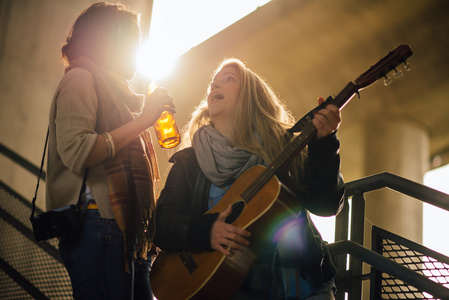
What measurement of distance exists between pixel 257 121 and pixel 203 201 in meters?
0.44

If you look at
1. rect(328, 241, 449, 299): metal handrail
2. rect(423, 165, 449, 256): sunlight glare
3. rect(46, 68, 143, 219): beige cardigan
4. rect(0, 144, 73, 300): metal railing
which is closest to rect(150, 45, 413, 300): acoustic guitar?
rect(46, 68, 143, 219): beige cardigan

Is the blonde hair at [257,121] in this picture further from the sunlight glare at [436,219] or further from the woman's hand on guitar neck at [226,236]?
the sunlight glare at [436,219]

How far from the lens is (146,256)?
2.02 m

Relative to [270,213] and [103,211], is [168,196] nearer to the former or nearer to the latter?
[103,211]

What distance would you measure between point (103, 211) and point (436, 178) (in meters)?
8.61

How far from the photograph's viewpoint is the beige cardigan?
6.12ft

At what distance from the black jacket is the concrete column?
6762mm

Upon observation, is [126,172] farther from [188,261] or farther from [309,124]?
[309,124]

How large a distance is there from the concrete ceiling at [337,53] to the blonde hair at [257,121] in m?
4.00

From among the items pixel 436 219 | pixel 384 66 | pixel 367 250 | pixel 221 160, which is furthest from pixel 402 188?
pixel 436 219

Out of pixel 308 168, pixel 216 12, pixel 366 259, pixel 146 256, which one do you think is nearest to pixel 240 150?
pixel 308 168

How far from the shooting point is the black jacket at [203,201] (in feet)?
6.12

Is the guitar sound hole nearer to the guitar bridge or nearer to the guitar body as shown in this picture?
the guitar body

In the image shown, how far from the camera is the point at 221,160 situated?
82.9 inches
